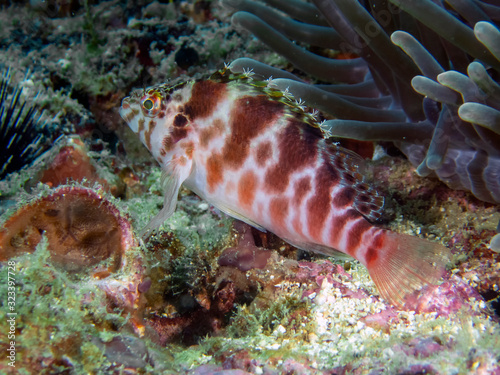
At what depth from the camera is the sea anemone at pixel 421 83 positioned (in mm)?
2504

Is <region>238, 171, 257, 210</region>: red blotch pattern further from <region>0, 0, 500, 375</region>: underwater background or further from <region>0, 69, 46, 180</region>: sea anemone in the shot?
<region>0, 69, 46, 180</region>: sea anemone

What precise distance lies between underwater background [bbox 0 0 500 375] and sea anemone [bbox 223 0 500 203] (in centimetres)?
1

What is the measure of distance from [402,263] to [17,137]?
14.3 feet

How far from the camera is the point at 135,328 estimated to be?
2.36 meters

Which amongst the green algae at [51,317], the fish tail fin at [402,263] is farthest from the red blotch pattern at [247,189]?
the green algae at [51,317]

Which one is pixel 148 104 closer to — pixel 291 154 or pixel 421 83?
pixel 291 154

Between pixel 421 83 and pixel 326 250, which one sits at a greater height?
pixel 421 83

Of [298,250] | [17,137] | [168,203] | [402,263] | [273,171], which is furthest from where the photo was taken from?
[17,137]

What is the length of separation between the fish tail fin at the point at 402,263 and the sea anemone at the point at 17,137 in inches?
161

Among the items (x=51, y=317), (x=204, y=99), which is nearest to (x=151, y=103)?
(x=204, y=99)

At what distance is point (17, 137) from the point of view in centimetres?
414

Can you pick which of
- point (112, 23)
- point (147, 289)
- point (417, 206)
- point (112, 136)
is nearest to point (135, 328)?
point (147, 289)

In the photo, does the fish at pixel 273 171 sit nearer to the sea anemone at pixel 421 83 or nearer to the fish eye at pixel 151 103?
the fish eye at pixel 151 103

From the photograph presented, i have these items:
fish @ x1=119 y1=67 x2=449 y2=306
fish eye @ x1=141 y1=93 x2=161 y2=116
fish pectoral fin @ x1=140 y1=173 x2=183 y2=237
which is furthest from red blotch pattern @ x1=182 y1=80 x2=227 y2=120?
fish pectoral fin @ x1=140 y1=173 x2=183 y2=237
